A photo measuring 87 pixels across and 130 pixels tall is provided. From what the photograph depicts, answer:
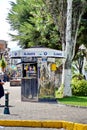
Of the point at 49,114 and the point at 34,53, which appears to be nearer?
the point at 49,114

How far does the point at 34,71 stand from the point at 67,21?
148 inches

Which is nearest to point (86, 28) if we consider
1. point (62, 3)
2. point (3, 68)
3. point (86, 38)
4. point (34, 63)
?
point (86, 38)

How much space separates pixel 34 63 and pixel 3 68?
65.9 meters

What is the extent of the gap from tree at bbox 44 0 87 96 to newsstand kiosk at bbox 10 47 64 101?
72.6 inches

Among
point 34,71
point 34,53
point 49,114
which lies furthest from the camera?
point 34,71

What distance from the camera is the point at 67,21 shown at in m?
26.4

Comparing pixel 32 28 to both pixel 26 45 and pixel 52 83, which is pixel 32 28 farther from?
pixel 52 83

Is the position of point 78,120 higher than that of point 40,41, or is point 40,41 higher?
point 40,41

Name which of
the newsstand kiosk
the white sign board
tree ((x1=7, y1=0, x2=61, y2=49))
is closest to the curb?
the newsstand kiosk

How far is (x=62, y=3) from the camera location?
27609mm

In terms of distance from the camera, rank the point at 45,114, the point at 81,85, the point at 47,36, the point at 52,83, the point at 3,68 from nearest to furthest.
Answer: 1. the point at 45,114
2. the point at 52,83
3. the point at 81,85
4. the point at 47,36
5. the point at 3,68

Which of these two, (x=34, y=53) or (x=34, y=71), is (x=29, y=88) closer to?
(x=34, y=71)

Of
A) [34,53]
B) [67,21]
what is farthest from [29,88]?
[67,21]

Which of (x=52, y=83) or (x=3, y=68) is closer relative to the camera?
(x=52, y=83)
